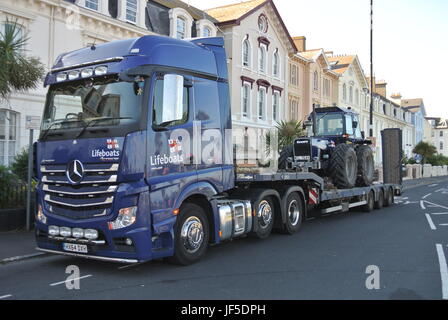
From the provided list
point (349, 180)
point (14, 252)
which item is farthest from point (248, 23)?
point (14, 252)

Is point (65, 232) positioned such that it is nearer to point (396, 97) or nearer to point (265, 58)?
point (265, 58)

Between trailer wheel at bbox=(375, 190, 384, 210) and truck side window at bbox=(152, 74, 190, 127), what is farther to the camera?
trailer wheel at bbox=(375, 190, 384, 210)

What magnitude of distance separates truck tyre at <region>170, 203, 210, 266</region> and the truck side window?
1.48 metres

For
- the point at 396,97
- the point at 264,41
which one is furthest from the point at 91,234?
the point at 396,97

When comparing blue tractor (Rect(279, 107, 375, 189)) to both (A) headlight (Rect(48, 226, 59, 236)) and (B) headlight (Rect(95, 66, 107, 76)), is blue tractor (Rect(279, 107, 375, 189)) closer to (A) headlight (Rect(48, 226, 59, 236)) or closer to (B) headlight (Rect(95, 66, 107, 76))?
(B) headlight (Rect(95, 66, 107, 76))

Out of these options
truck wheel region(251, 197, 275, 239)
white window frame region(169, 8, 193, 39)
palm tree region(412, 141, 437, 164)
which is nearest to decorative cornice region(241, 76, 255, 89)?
white window frame region(169, 8, 193, 39)

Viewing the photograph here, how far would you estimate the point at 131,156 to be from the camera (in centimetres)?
618

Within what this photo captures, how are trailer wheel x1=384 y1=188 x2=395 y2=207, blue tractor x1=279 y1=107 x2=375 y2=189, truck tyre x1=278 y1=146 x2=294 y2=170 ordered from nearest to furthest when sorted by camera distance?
1. blue tractor x1=279 y1=107 x2=375 y2=189
2. truck tyre x1=278 y1=146 x2=294 y2=170
3. trailer wheel x1=384 y1=188 x2=395 y2=207

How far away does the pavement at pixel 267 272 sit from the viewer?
18.5 ft

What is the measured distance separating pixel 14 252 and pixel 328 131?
32.5ft

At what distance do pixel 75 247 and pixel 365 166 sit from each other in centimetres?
1038

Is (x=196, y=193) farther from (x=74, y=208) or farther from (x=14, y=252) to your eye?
(x=14, y=252)

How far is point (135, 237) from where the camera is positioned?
6.16 m

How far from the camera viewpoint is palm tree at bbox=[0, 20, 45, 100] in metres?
9.52
